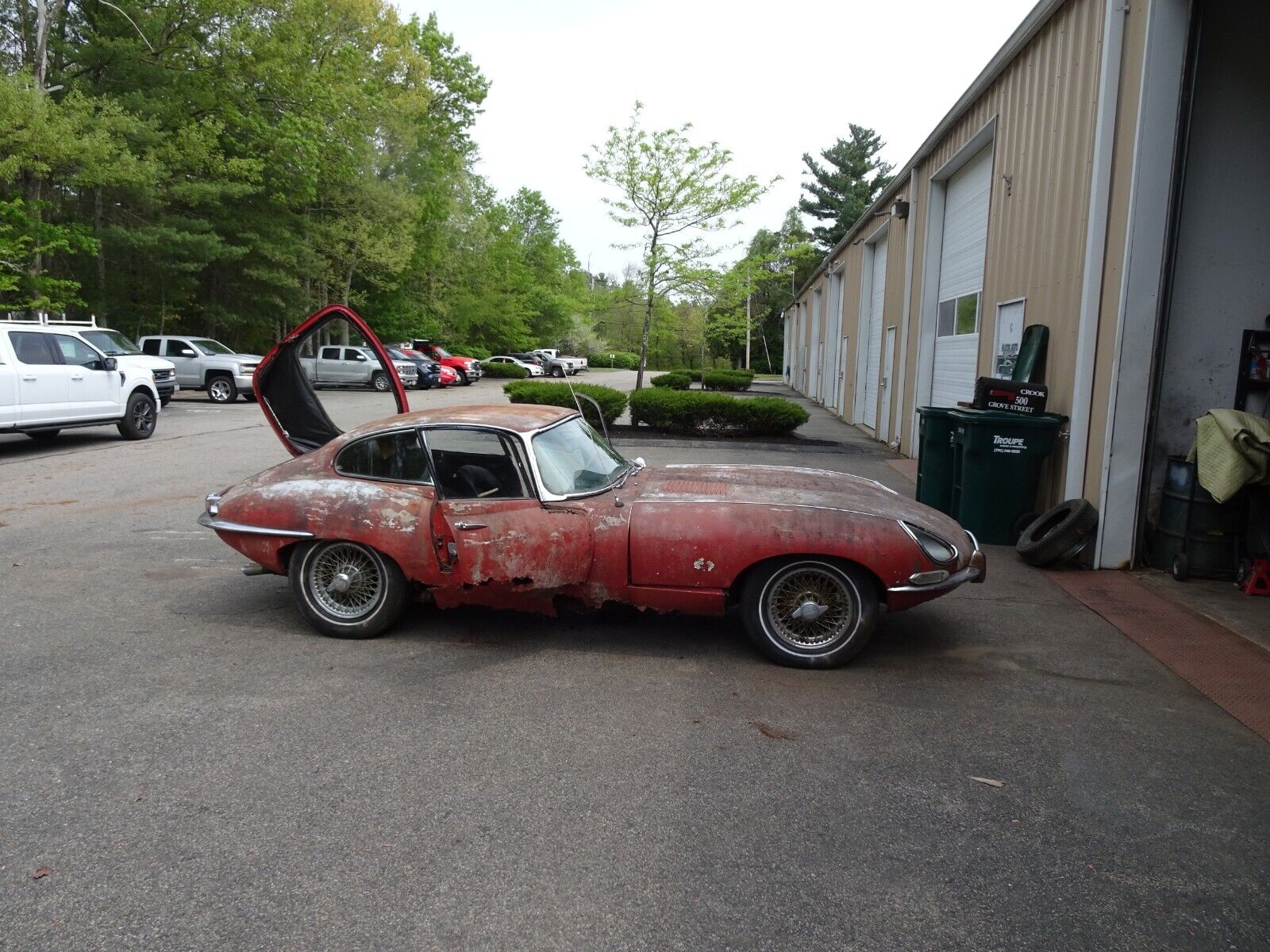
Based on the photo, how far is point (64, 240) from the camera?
21141 mm

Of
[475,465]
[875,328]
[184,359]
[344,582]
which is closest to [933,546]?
[475,465]

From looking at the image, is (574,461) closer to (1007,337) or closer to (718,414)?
(1007,337)

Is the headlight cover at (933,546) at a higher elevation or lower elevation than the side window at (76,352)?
lower

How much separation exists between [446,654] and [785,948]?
280 centimetres

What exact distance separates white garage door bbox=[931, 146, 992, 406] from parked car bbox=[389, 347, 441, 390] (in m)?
22.5

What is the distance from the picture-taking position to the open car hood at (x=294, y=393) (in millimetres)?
5863

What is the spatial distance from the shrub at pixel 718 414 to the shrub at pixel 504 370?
2762 cm

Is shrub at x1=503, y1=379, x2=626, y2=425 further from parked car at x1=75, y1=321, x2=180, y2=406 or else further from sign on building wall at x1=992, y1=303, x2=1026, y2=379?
sign on building wall at x1=992, y1=303, x2=1026, y2=379

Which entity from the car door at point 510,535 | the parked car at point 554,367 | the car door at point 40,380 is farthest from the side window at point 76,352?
the parked car at point 554,367

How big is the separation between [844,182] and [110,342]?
2502 inches

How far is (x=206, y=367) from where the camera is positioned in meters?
23.8

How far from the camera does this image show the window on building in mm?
11577

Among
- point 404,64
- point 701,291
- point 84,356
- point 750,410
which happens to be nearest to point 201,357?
point 84,356

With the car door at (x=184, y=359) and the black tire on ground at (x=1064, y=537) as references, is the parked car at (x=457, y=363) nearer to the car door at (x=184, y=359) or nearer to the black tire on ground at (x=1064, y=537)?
the car door at (x=184, y=359)
